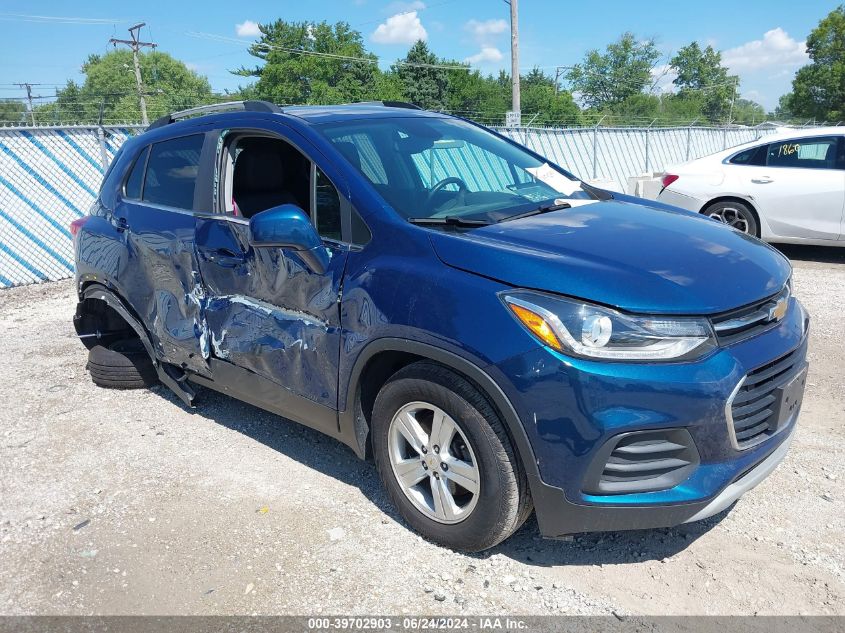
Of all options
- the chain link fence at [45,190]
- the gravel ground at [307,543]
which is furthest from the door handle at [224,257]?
the chain link fence at [45,190]

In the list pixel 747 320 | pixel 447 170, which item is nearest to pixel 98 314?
pixel 447 170

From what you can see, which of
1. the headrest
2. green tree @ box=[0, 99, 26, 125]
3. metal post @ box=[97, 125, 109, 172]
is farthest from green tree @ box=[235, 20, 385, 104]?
the headrest

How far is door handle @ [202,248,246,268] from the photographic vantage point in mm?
3667

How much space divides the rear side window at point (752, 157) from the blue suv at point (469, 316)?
18.0 ft

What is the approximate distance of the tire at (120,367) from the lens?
204 inches

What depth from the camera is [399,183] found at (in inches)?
131

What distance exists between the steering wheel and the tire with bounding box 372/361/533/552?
2.78 feet

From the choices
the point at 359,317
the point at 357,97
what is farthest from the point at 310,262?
the point at 357,97

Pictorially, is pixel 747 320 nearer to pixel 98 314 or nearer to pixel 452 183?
pixel 452 183

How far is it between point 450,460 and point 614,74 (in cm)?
9376

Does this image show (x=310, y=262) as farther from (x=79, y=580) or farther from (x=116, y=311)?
(x=116, y=311)

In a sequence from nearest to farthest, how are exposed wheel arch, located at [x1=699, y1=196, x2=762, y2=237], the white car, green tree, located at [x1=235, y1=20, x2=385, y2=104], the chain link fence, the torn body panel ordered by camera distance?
the torn body panel
the white car
exposed wheel arch, located at [x1=699, y1=196, x2=762, y2=237]
the chain link fence
green tree, located at [x1=235, y1=20, x2=385, y2=104]

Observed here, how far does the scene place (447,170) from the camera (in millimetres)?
3633

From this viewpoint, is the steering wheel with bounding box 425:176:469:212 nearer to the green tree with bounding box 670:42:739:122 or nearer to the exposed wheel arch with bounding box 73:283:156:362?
the exposed wheel arch with bounding box 73:283:156:362
